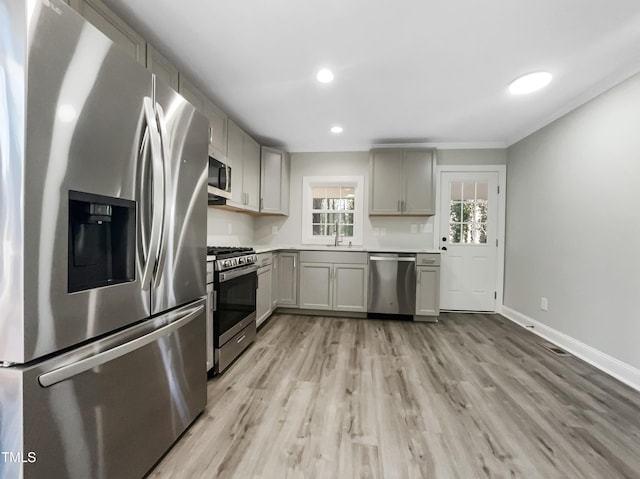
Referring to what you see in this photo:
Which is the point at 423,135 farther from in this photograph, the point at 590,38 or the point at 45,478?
the point at 45,478

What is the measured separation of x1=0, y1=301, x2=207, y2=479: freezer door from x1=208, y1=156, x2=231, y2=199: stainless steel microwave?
53.6 inches

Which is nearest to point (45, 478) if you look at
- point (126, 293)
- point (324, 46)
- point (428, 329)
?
point (126, 293)

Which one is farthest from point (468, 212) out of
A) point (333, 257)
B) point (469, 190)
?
point (333, 257)

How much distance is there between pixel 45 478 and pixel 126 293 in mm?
552

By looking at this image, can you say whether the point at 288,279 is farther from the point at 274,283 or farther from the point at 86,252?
the point at 86,252

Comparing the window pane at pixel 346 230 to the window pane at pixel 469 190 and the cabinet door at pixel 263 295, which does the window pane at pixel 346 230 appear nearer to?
the cabinet door at pixel 263 295

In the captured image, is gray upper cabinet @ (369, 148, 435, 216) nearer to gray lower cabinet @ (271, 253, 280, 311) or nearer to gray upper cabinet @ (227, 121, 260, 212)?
gray lower cabinet @ (271, 253, 280, 311)

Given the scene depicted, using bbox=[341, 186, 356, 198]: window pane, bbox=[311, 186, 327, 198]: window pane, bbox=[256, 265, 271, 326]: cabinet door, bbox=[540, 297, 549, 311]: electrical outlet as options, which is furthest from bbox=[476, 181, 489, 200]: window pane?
bbox=[256, 265, 271, 326]: cabinet door

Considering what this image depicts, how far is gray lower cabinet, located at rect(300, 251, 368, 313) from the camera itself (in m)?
3.65

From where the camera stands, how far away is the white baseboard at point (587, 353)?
2082 mm

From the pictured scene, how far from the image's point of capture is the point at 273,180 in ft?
12.9

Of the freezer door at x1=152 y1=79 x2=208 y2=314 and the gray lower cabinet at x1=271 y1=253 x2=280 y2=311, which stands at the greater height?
the freezer door at x1=152 y1=79 x2=208 y2=314

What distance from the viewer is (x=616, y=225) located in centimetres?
224

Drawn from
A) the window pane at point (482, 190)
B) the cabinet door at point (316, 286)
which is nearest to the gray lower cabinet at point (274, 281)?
the cabinet door at point (316, 286)
